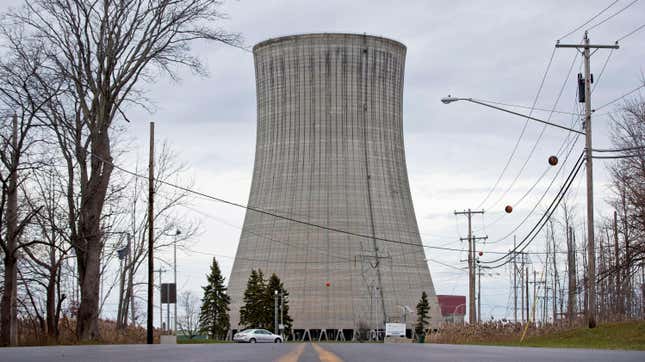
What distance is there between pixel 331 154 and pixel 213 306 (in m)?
30.5

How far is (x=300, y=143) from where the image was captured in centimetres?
3750

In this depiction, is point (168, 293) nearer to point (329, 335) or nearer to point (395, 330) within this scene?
point (329, 335)

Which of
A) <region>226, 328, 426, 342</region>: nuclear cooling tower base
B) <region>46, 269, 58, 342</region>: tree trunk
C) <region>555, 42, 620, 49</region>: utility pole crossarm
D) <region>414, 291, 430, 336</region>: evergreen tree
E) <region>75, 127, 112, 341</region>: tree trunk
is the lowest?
<region>226, 328, 426, 342</region>: nuclear cooling tower base

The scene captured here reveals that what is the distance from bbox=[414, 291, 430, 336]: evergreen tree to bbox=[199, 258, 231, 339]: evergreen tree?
17830 millimetres

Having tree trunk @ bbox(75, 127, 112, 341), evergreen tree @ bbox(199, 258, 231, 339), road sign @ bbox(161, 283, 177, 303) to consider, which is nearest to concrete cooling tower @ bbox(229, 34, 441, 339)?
road sign @ bbox(161, 283, 177, 303)

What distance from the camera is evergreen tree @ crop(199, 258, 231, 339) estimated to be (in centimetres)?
6328

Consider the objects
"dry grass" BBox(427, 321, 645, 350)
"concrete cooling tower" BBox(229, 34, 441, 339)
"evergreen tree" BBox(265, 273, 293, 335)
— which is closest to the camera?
"dry grass" BBox(427, 321, 645, 350)

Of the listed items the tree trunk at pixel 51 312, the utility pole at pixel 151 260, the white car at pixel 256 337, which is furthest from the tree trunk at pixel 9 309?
the white car at pixel 256 337

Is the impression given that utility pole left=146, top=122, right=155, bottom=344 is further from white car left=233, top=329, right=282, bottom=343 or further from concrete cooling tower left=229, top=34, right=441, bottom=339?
white car left=233, top=329, right=282, bottom=343

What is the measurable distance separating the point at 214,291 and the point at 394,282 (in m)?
26.8

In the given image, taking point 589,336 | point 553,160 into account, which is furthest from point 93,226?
point 589,336

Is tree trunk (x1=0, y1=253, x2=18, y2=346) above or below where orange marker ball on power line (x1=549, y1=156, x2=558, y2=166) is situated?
below

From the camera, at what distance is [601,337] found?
61.8 ft

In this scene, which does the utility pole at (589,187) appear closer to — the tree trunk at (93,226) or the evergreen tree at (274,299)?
the tree trunk at (93,226)
